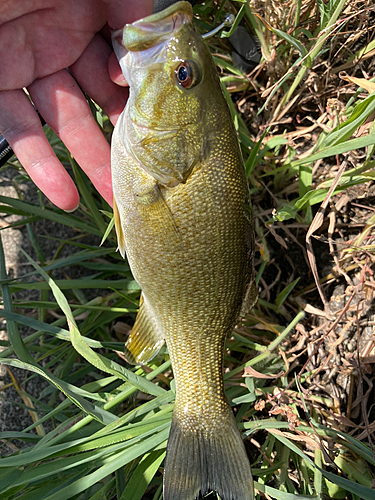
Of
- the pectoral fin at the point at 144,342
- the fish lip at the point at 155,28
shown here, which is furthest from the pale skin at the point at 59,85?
the pectoral fin at the point at 144,342

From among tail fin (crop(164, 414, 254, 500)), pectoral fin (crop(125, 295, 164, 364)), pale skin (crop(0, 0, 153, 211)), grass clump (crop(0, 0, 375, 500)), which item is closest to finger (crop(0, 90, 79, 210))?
pale skin (crop(0, 0, 153, 211))

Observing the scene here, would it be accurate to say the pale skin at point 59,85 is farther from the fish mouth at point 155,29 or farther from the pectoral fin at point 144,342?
the pectoral fin at point 144,342

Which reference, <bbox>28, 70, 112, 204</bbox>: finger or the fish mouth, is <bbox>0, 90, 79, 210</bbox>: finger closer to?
<bbox>28, 70, 112, 204</bbox>: finger

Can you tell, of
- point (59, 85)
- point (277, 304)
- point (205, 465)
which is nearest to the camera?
point (205, 465)

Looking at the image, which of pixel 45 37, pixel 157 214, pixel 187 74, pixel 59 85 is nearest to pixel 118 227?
pixel 157 214

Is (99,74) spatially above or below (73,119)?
above

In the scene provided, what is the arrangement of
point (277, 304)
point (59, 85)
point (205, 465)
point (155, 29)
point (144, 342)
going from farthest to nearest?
point (277, 304), point (59, 85), point (144, 342), point (205, 465), point (155, 29)

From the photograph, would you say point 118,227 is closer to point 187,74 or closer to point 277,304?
point 187,74
